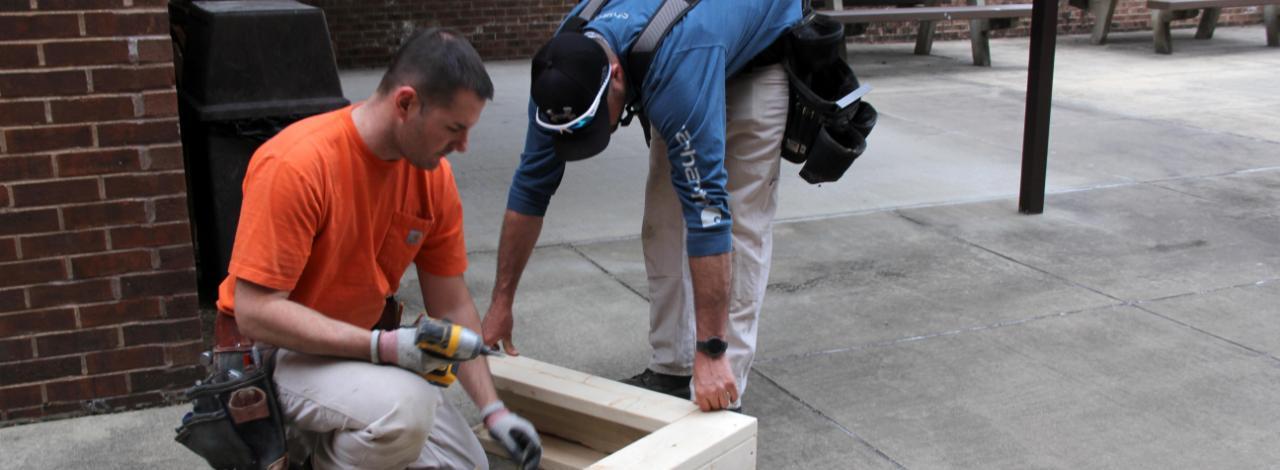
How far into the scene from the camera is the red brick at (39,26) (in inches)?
132

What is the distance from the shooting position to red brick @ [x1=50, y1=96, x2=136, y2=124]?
345 cm

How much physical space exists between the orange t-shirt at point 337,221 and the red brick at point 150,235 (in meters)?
1.05

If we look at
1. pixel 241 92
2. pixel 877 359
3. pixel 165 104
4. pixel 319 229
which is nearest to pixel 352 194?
pixel 319 229

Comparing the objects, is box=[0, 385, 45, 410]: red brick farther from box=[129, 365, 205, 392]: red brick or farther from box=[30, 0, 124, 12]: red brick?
box=[30, 0, 124, 12]: red brick

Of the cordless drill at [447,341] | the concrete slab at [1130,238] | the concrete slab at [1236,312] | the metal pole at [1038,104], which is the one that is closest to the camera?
the cordless drill at [447,341]

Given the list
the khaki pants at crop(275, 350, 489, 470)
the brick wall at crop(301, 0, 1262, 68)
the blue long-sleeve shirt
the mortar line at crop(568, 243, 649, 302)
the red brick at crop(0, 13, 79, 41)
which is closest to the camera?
the khaki pants at crop(275, 350, 489, 470)

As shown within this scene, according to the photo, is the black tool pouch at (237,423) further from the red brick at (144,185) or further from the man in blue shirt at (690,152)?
the red brick at (144,185)

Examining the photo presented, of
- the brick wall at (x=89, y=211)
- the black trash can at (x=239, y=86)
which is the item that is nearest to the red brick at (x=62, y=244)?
the brick wall at (x=89, y=211)

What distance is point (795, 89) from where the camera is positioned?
351 centimetres

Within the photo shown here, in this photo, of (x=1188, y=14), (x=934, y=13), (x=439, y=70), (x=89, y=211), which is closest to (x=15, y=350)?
(x=89, y=211)

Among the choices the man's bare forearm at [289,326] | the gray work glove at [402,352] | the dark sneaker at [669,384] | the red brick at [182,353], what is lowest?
the dark sneaker at [669,384]

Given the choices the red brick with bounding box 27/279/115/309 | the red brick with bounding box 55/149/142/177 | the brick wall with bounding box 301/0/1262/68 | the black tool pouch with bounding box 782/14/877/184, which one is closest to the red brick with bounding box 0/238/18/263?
the red brick with bounding box 27/279/115/309

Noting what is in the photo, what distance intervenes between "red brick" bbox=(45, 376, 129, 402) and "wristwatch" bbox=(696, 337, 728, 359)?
5.99ft

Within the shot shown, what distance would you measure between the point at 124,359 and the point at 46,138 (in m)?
0.70
